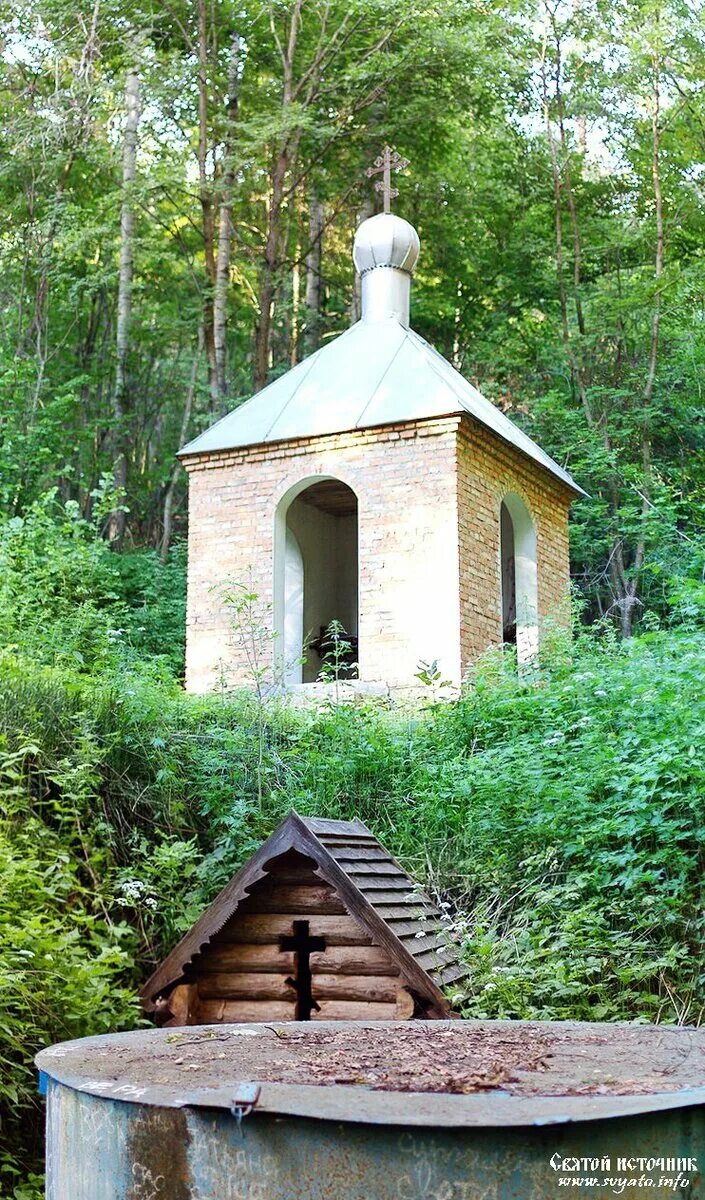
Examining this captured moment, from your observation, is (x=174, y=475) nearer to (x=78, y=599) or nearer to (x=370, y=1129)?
(x=78, y=599)

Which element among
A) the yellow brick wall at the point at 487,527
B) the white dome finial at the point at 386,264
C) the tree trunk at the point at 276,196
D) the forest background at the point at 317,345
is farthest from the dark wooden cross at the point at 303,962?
the tree trunk at the point at 276,196

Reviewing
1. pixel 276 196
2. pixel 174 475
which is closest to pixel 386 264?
pixel 276 196

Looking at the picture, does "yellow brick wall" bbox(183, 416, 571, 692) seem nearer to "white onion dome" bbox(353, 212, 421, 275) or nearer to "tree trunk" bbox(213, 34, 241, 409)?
"white onion dome" bbox(353, 212, 421, 275)

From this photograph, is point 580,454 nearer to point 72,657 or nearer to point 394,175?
point 394,175

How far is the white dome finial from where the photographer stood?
1334cm

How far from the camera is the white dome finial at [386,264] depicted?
43.8 ft

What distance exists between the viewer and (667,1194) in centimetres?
247

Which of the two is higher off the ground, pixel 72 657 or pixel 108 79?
pixel 108 79

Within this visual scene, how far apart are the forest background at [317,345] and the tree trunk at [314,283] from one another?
0.18m

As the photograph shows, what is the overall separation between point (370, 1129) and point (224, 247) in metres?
18.5

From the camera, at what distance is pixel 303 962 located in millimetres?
5898

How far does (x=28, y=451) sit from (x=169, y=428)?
642cm

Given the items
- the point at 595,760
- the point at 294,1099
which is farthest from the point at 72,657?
the point at 294,1099

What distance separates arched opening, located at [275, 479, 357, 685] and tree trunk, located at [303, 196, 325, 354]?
748 centimetres
